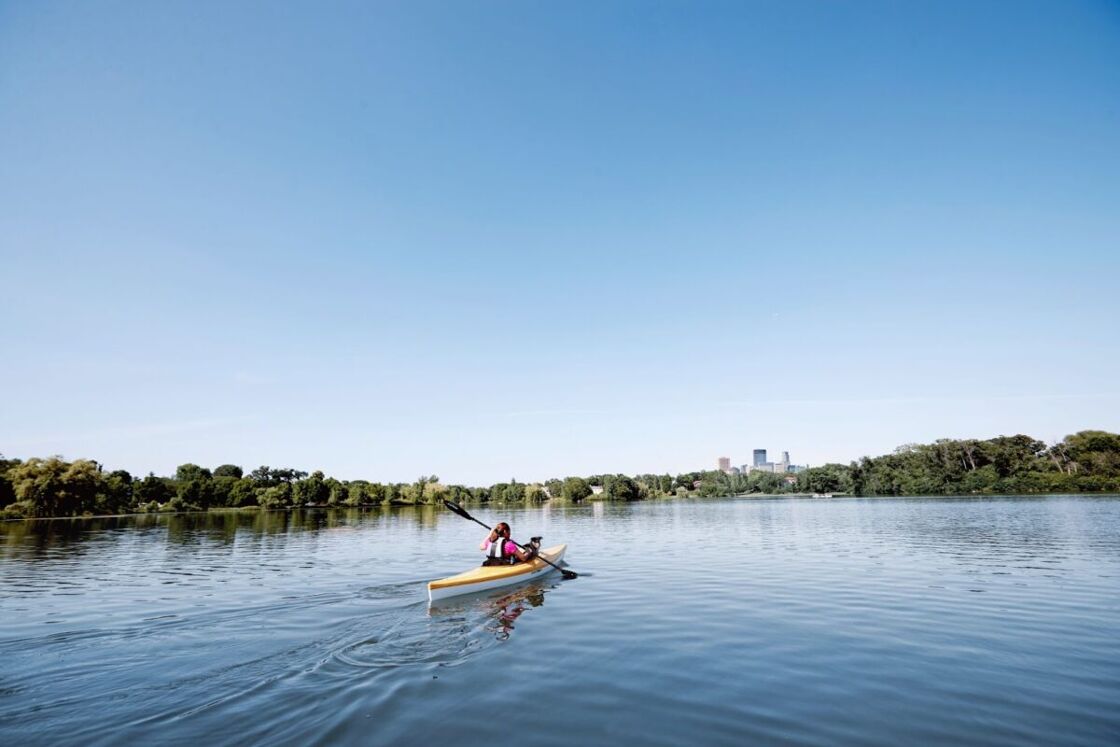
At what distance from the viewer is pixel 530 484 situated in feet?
466

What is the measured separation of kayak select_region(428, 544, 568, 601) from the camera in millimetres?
17156

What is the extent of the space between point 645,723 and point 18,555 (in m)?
43.5

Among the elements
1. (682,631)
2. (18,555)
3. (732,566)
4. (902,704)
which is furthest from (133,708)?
(18,555)

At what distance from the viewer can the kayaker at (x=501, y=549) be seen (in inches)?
803

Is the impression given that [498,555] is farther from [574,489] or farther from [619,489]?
[619,489]

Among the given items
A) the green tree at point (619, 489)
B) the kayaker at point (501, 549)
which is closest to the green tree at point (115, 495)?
the kayaker at point (501, 549)

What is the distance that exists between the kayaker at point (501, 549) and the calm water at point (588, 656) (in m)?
1.32

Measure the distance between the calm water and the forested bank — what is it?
70494mm

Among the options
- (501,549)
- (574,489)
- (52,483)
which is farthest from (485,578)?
(574,489)

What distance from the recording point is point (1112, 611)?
15.1m

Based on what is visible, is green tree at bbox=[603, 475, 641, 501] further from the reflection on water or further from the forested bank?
the reflection on water

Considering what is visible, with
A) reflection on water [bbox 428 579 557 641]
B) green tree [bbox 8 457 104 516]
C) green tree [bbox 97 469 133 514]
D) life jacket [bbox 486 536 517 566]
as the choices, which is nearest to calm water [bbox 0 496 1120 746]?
reflection on water [bbox 428 579 557 641]

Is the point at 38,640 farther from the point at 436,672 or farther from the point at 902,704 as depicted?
the point at 902,704

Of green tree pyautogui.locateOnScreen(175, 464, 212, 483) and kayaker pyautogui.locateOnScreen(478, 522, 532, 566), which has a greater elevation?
green tree pyautogui.locateOnScreen(175, 464, 212, 483)
